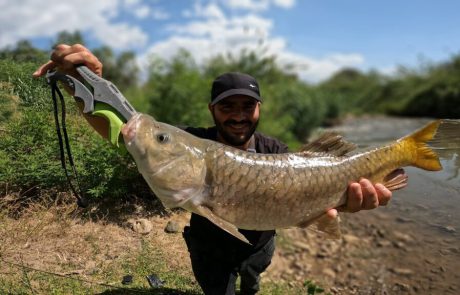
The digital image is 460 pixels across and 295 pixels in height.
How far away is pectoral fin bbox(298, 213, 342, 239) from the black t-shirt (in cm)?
73

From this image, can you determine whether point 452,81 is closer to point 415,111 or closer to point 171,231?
point 415,111

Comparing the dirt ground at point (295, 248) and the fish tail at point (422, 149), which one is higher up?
the fish tail at point (422, 149)

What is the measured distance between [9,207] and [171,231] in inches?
65.8

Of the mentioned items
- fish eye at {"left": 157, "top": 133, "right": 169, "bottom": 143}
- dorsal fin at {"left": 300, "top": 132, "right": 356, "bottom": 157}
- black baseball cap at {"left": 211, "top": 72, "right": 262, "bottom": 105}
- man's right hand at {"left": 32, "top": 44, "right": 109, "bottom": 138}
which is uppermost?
man's right hand at {"left": 32, "top": 44, "right": 109, "bottom": 138}

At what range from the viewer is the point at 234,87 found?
11.0ft

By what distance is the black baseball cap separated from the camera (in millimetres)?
3346

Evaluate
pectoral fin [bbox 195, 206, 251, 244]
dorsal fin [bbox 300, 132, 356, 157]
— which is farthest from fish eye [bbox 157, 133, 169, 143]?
dorsal fin [bbox 300, 132, 356, 157]

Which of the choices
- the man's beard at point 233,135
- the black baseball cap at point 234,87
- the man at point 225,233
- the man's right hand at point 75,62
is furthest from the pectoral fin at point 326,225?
the man's right hand at point 75,62

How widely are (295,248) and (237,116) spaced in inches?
129

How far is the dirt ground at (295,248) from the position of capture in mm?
3832

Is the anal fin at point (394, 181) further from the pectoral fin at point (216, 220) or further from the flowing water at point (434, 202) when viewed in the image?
the flowing water at point (434, 202)

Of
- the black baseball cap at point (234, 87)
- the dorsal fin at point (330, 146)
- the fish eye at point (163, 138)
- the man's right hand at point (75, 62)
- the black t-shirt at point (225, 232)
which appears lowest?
the black t-shirt at point (225, 232)

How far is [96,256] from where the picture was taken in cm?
394

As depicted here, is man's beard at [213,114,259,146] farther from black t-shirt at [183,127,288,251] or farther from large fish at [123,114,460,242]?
large fish at [123,114,460,242]
